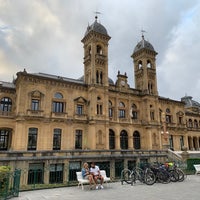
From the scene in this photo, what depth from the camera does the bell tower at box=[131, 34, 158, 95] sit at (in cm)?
4455

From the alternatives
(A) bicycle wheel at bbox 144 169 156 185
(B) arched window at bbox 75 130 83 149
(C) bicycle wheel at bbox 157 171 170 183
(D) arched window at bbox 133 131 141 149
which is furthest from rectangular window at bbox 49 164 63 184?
(D) arched window at bbox 133 131 141 149

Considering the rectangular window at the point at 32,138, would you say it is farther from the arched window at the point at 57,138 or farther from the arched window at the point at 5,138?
the arched window at the point at 5,138

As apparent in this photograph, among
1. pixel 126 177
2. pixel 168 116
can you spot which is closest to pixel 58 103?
pixel 126 177

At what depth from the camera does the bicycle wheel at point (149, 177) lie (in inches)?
527

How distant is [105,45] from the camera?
4025cm

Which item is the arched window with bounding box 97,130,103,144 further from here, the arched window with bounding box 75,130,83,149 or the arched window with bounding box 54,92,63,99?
the arched window with bounding box 54,92,63,99

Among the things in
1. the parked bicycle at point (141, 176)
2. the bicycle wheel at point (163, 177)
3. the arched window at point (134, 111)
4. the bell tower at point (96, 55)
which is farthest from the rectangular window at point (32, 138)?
the bicycle wheel at point (163, 177)

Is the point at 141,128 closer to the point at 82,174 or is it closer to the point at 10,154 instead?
the point at 10,154

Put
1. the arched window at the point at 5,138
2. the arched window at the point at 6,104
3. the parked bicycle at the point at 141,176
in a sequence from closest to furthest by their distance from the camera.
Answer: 1. the parked bicycle at the point at 141,176
2. the arched window at the point at 5,138
3. the arched window at the point at 6,104

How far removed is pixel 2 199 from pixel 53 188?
3.76 metres

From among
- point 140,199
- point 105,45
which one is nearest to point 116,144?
point 105,45

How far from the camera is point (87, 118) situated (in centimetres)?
3522

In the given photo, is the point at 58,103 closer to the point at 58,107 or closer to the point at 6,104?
the point at 58,107

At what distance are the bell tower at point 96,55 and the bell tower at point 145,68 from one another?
10150mm
